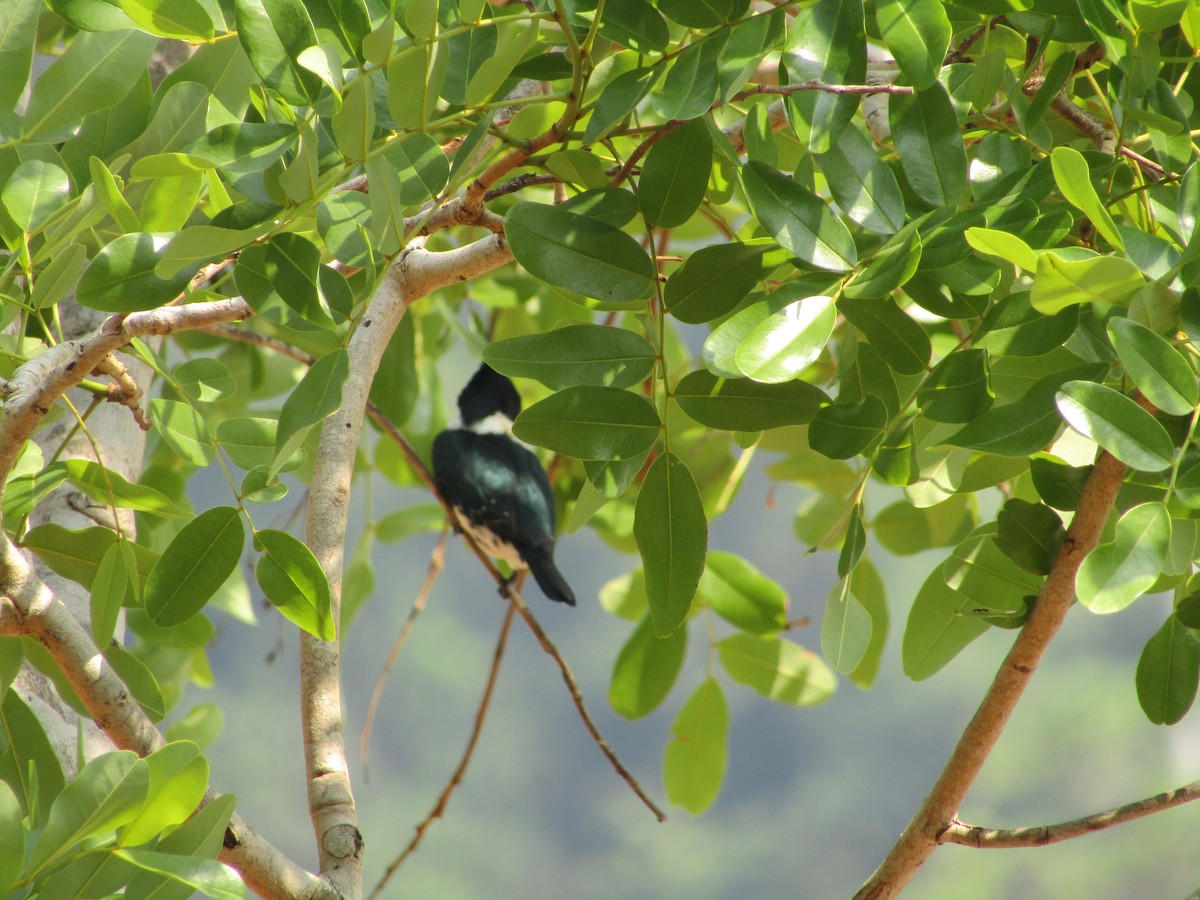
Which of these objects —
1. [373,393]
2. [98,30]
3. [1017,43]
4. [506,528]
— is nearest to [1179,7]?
[1017,43]

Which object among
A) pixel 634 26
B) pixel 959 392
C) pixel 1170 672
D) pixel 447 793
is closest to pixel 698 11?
pixel 634 26

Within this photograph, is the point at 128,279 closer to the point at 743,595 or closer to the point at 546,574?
the point at 743,595

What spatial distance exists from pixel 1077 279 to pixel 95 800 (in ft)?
1.55

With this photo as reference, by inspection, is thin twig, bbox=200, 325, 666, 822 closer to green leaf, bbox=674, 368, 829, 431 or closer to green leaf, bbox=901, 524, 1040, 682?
green leaf, bbox=901, 524, 1040, 682

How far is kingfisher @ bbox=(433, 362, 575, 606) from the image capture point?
234 cm

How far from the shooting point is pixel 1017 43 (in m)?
0.74

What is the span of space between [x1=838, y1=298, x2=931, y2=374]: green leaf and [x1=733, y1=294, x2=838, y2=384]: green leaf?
0.12 meters

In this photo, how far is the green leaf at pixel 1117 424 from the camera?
1.51 ft

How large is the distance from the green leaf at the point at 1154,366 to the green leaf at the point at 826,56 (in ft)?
0.58

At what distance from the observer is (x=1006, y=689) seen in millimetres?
679

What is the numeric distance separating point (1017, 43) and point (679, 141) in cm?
28

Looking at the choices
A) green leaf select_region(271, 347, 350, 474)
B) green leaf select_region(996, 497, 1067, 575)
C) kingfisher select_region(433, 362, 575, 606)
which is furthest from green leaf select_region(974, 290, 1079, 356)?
kingfisher select_region(433, 362, 575, 606)

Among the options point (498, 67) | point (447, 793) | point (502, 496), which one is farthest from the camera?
point (502, 496)

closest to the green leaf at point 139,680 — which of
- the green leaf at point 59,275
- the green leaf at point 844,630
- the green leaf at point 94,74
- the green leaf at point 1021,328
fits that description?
the green leaf at point 59,275
